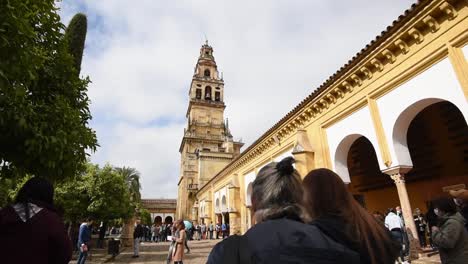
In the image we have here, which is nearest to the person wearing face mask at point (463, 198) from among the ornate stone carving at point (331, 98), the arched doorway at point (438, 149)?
the ornate stone carving at point (331, 98)

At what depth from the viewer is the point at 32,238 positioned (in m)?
2.56

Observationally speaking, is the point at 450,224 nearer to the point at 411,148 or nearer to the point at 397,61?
the point at 397,61

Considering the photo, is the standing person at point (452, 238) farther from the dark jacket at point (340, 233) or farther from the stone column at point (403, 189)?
the stone column at point (403, 189)

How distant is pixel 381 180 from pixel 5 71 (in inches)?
519

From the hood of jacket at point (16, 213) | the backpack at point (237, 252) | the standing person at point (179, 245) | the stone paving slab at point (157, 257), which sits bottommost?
the stone paving slab at point (157, 257)

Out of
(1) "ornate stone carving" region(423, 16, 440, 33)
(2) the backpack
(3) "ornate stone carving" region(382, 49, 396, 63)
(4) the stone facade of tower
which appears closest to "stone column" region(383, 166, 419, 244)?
(3) "ornate stone carving" region(382, 49, 396, 63)

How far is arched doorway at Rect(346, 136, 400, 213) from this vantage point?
12031mm

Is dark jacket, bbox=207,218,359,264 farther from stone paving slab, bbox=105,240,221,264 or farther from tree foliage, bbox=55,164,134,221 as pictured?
tree foliage, bbox=55,164,134,221

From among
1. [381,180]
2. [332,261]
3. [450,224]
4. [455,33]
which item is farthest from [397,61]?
[332,261]

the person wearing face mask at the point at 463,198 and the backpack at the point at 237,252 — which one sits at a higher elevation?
the person wearing face mask at the point at 463,198

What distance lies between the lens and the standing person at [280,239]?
124 centimetres

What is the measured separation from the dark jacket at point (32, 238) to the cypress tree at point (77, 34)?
8.12m

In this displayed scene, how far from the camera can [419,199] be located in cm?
1188

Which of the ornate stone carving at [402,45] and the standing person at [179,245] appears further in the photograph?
the ornate stone carving at [402,45]
